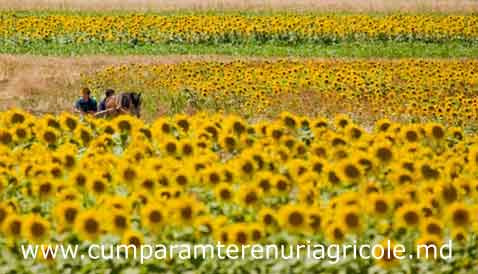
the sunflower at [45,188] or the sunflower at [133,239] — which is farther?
the sunflower at [45,188]

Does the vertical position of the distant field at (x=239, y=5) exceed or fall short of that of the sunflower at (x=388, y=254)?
it falls short

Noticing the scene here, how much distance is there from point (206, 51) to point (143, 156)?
20078 millimetres

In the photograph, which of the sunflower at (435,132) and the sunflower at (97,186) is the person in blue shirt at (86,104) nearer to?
the sunflower at (435,132)

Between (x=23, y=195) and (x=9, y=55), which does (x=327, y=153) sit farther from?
(x=9, y=55)

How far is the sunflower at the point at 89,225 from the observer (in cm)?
590

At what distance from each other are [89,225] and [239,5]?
29.5m

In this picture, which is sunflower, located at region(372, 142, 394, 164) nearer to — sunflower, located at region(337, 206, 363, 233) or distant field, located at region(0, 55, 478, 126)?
sunflower, located at region(337, 206, 363, 233)

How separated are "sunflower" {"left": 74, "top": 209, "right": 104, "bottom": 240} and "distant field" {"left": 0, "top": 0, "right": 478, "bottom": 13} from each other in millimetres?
28662

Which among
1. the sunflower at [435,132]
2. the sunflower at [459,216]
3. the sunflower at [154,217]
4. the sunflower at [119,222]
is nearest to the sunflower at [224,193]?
the sunflower at [154,217]

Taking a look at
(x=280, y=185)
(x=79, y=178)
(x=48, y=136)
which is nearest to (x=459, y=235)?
(x=280, y=185)

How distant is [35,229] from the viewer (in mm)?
5914

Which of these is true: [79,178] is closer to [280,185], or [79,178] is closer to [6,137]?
[280,185]

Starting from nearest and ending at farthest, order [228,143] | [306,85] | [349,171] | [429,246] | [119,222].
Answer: [429,246] < [119,222] < [349,171] < [228,143] < [306,85]

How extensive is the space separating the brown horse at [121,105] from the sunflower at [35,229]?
7.34 meters
